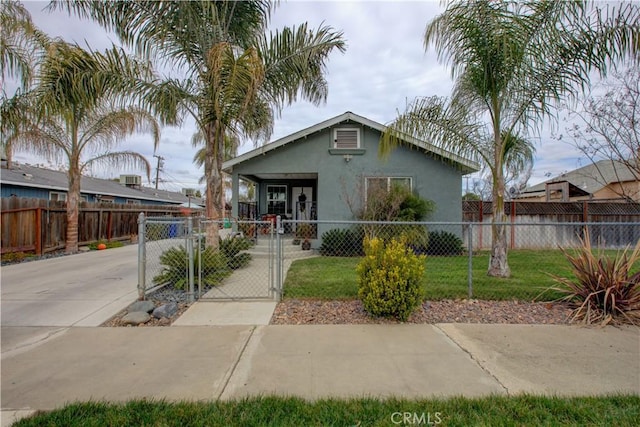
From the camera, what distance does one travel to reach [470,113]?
6730mm

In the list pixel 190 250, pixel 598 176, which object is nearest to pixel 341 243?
pixel 190 250

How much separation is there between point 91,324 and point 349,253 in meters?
7.18

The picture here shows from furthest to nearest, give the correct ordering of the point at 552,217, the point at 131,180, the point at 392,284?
the point at 131,180 < the point at 552,217 < the point at 392,284

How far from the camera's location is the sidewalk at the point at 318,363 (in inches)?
111

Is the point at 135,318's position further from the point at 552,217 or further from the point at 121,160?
the point at 552,217

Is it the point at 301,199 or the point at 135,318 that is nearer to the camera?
the point at 135,318

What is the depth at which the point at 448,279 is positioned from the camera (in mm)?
6590

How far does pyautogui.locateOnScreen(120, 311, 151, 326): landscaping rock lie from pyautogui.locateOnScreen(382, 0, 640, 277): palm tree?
563cm

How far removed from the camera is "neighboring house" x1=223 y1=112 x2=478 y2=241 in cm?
1069

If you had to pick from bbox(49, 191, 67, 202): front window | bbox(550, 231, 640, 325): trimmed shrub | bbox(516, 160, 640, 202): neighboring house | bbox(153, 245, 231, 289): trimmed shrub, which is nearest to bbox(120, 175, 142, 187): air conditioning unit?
bbox(49, 191, 67, 202): front window

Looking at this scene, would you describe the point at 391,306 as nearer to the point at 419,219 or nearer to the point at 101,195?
the point at 419,219

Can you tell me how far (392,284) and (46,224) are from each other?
12.3 meters

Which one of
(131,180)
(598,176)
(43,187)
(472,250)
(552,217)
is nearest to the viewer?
(472,250)

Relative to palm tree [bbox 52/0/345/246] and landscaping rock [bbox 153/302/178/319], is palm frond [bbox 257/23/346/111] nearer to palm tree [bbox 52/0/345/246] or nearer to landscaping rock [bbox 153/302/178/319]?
palm tree [bbox 52/0/345/246]
